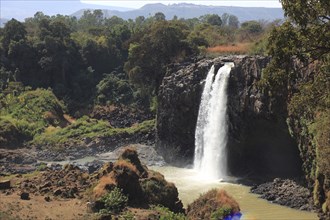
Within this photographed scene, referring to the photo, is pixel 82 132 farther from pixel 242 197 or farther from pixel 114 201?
pixel 114 201

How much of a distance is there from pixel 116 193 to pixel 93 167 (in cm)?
1450

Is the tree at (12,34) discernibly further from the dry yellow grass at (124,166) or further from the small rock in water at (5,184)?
the dry yellow grass at (124,166)

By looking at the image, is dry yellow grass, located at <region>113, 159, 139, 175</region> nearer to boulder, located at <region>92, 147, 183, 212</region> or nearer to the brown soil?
boulder, located at <region>92, 147, 183, 212</region>

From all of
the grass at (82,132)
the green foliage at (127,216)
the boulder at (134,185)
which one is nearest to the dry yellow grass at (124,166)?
the boulder at (134,185)

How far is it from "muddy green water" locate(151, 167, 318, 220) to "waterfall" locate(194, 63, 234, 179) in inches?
51.1

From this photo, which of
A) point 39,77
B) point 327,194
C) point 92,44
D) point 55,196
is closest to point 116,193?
point 55,196

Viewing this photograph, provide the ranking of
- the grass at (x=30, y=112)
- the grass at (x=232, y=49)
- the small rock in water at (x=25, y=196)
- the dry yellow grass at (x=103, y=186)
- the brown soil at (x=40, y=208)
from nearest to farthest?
the brown soil at (x=40, y=208) < the dry yellow grass at (x=103, y=186) < the small rock in water at (x=25, y=196) < the grass at (x=232, y=49) < the grass at (x=30, y=112)

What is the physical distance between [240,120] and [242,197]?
6977 mm

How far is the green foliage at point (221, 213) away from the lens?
2072 cm

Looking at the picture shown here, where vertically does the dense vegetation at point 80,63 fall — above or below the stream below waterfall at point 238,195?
above

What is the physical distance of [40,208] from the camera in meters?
21.5

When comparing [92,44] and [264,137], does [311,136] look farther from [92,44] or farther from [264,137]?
[92,44]

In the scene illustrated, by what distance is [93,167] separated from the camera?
3575 centimetres

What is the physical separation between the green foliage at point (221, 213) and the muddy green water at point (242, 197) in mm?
3235
